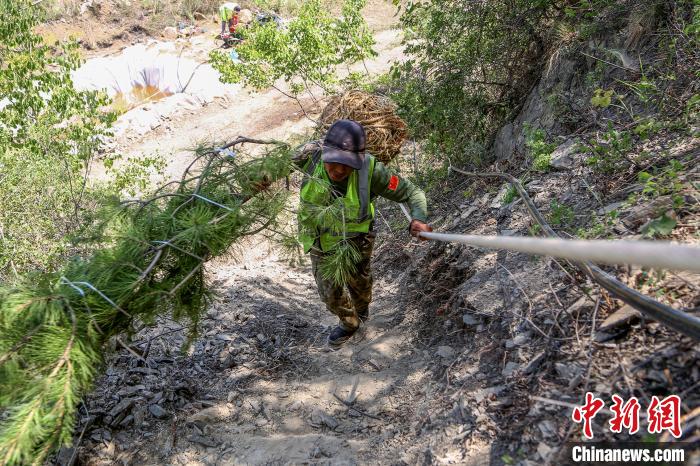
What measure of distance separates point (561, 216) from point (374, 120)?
178cm

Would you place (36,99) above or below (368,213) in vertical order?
above

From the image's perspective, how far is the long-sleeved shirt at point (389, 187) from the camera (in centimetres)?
324

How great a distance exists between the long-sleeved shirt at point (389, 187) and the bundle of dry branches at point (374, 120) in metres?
0.82

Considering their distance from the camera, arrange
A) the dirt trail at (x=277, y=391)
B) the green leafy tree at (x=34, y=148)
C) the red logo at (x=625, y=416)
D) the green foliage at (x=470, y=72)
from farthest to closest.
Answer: the green foliage at (x=470, y=72) → the green leafy tree at (x=34, y=148) → the dirt trail at (x=277, y=391) → the red logo at (x=625, y=416)

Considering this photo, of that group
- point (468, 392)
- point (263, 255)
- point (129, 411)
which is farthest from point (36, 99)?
point (468, 392)

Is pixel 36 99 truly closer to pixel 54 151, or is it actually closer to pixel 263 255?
pixel 54 151

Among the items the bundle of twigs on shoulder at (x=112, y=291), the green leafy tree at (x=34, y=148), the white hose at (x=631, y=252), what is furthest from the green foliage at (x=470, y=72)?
the white hose at (x=631, y=252)

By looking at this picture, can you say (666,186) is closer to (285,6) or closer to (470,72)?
(470,72)

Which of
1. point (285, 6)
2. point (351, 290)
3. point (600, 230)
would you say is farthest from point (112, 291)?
point (285, 6)

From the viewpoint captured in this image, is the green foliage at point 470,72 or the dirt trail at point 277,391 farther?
the green foliage at point 470,72

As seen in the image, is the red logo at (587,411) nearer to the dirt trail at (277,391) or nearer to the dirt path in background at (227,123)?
the dirt trail at (277,391)

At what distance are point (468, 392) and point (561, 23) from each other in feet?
13.6

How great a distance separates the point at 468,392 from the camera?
2.53 m

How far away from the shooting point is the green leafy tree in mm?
5000
